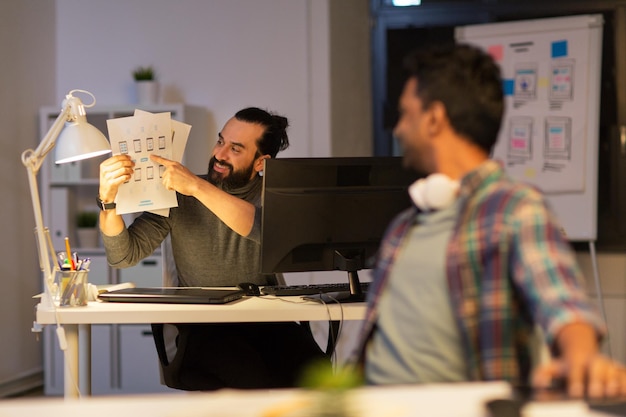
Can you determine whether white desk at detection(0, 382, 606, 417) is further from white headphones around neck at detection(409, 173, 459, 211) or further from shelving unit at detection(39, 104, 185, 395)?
shelving unit at detection(39, 104, 185, 395)

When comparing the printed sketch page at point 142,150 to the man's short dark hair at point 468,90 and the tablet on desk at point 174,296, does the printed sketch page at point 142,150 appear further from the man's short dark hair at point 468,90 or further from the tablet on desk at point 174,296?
the man's short dark hair at point 468,90

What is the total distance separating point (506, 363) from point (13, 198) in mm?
4308

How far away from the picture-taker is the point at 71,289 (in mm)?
2697

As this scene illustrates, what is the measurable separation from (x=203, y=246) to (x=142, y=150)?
17.1 inches

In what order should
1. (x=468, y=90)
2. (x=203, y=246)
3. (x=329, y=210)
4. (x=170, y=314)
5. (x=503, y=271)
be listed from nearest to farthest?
(x=503, y=271) → (x=468, y=90) → (x=170, y=314) → (x=329, y=210) → (x=203, y=246)

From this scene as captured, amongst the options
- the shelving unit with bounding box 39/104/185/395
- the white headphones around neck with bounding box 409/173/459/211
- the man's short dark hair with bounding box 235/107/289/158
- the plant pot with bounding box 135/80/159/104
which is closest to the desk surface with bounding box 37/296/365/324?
the man's short dark hair with bounding box 235/107/289/158

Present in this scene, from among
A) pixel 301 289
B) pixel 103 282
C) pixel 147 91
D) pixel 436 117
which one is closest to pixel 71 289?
pixel 301 289

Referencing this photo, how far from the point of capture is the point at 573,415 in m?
1.27

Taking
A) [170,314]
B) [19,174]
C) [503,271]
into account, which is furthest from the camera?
[19,174]

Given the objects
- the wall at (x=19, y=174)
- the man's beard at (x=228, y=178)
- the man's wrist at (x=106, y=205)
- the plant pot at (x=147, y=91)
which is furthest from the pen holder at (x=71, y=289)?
the plant pot at (x=147, y=91)

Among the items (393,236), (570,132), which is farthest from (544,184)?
(393,236)

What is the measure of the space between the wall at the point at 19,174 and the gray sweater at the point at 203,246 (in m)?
2.32

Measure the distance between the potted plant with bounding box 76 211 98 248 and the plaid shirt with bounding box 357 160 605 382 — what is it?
4.09 meters

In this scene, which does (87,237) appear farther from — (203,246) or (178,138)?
(178,138)
